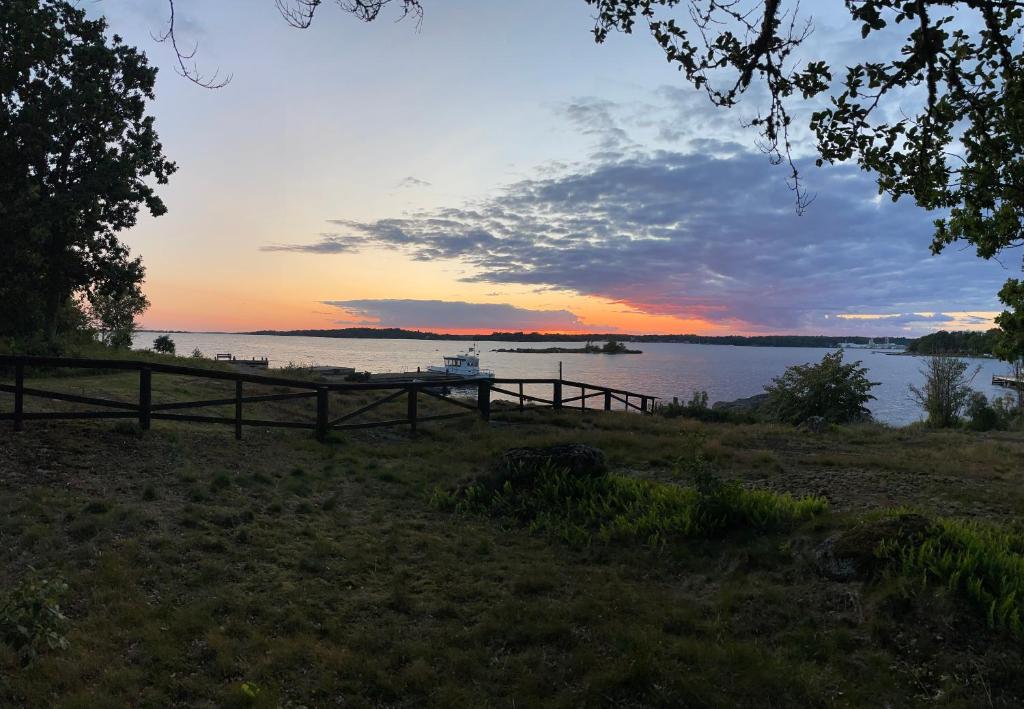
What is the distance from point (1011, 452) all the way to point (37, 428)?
65.3 ft

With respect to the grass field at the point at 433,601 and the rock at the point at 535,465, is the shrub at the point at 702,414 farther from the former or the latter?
the rock at the point at 535,465

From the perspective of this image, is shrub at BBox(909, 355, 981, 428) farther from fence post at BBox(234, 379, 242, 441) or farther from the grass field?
fence post at BBox(234, 379, 242, 441)

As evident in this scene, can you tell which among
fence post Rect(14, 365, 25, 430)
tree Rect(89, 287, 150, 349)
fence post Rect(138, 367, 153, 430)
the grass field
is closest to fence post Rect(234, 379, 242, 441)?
fence post Rect(138, 367, 153, 430)

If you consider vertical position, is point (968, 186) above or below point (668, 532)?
above

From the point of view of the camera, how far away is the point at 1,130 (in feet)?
66.2

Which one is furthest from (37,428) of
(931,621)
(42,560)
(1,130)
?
(1,130)

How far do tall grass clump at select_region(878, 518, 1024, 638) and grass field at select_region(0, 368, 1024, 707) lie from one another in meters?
0.05

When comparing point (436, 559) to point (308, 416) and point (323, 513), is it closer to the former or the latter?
point (323, 513)

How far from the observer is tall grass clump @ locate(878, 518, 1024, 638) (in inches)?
177

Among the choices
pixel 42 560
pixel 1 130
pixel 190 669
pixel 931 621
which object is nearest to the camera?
pixel 190 669

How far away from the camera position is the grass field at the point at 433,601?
3961 mm

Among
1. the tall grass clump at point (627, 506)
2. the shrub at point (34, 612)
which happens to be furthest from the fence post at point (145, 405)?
the shrub at point (34, 612)

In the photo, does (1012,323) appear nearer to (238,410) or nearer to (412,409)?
(412,409)

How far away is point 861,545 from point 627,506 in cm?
285
